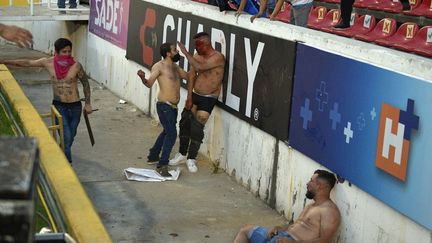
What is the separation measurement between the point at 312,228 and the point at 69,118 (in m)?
4.34

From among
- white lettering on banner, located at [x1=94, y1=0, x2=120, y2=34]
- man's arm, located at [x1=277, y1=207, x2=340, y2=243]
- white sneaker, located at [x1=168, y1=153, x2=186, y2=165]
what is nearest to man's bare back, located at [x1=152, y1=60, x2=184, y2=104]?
white sneaker, located at [x1=168, y1=153, x2=186, y2=165]

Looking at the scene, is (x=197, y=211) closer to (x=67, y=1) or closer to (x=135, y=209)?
(x=135, y=209)

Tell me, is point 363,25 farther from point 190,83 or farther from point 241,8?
point 190,83

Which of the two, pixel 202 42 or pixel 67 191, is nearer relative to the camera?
pixel 67 191

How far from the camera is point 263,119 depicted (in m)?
10.1

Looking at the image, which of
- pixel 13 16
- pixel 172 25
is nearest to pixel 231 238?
pixel 172 25

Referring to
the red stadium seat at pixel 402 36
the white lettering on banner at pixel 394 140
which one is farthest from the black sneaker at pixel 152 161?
the white lettering on banner at pixel 394 140

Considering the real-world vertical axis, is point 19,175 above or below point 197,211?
above

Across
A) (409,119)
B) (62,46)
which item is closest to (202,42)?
(62,46)

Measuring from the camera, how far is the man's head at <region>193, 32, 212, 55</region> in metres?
10.9

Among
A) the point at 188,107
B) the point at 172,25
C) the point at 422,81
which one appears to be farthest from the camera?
the point at 172,25

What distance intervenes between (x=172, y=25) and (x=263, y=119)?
12.3 feet

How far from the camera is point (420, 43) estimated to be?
1105cm

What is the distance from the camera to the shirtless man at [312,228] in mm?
7395
